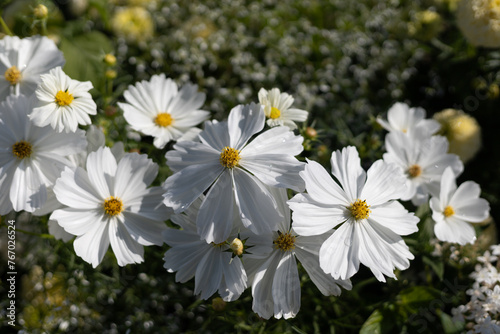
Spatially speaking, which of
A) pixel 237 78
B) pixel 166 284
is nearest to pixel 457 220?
pixel 166 284

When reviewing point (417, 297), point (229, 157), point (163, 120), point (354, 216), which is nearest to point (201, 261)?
point (229, 157)

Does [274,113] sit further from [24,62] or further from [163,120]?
[24,62]

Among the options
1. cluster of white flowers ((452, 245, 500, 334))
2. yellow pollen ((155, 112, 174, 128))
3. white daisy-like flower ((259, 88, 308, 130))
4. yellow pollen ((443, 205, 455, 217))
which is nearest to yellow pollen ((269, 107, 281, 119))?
white daisy-like flower ((259, 88, 308, 130))

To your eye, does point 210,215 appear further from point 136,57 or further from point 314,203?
point 136,57

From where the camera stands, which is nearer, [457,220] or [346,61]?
[457,220]

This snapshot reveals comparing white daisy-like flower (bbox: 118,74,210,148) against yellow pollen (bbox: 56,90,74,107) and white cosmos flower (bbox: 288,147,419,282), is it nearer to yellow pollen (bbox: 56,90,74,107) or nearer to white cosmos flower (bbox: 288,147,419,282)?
yellow pollen (bbox: 56,90,74,107)

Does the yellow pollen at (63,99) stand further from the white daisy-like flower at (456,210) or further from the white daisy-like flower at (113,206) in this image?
the white daisy-like flower at (456,210)
